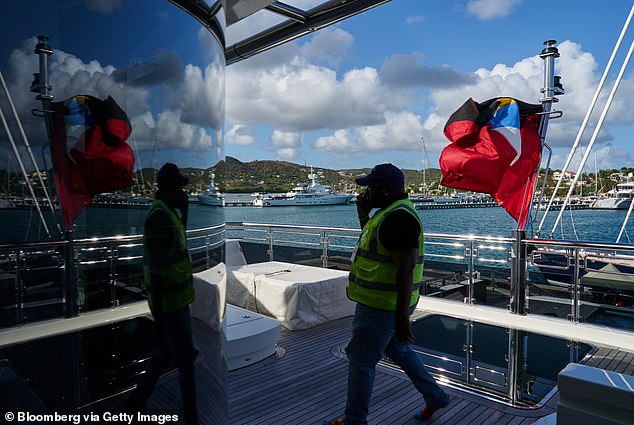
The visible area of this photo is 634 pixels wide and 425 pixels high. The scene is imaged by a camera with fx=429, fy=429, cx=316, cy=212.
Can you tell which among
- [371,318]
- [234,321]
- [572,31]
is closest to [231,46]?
[371,318]

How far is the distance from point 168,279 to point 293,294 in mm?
3812

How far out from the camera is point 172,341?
0.49 meters

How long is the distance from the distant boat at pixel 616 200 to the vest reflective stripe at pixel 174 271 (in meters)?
47.7

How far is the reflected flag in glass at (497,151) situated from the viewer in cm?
453

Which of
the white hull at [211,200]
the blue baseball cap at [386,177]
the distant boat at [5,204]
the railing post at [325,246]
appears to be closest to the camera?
the distant boat at [5,204]

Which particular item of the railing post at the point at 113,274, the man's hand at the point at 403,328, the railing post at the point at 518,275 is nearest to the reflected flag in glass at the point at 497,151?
the railing post at the point at 518,275

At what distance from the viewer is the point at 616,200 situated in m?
42.9

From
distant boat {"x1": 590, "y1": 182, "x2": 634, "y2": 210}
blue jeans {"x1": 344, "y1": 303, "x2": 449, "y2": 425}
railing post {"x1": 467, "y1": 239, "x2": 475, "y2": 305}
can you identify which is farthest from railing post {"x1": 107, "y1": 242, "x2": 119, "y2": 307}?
distant boat {"x1": 590, "y1": 182, "x2": 634, "y2": 210}

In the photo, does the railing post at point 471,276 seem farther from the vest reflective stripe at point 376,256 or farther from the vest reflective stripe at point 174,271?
the vest reflective stripe at point 174,271

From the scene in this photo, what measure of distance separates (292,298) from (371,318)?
86.2 inches

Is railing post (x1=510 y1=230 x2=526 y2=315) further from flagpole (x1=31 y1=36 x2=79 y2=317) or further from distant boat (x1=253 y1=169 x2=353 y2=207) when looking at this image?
distant boat (x1=253 y1=169 x2=353 y2=207)

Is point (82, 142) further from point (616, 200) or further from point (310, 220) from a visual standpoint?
point (616, 200)

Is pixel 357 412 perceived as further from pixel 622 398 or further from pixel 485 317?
pixel 485 317

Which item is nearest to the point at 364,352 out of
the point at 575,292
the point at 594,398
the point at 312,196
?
the point at 594,398
